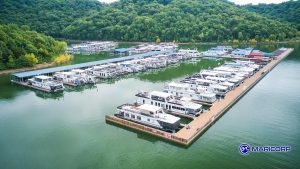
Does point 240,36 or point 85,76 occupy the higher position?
point 240,36

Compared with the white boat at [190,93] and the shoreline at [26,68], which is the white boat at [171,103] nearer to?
the white boat at [190,93]

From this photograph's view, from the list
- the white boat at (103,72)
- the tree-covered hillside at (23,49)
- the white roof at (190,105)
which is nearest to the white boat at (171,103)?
the white roof at (190,105)

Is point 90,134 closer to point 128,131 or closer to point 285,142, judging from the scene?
point 128,131

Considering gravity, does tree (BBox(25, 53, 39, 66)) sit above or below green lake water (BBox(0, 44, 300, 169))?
above

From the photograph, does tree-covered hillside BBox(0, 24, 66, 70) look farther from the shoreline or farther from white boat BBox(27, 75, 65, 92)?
white boat BBox(27, 75, 65, 92)

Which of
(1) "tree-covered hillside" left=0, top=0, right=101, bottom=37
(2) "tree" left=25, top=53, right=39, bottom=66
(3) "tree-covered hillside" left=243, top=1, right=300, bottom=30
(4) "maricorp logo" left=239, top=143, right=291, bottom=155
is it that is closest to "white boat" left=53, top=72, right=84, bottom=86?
(2) "tree" left=25, top=53, right=39, bottom=66

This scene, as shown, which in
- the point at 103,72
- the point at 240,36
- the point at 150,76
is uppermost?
the point at 240,36

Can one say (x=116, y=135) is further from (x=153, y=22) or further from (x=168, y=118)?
(x=153, y=22)

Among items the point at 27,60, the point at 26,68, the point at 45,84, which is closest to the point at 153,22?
the point at 27,60
